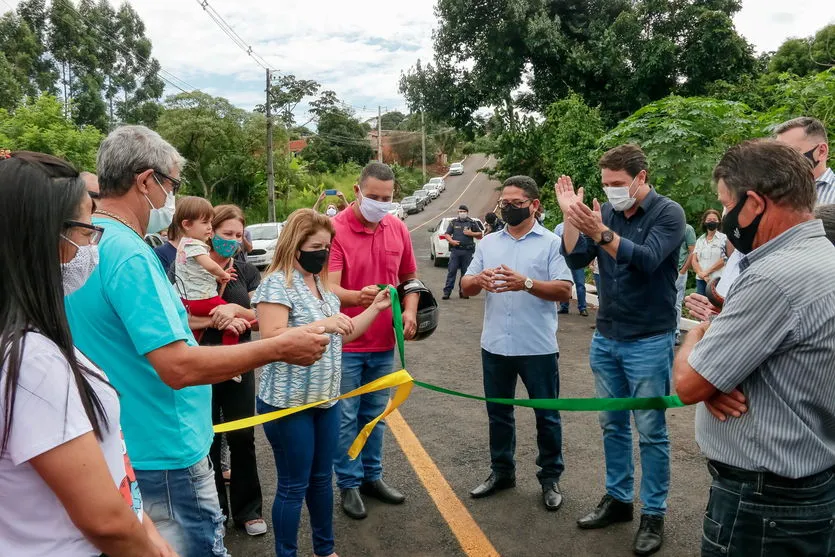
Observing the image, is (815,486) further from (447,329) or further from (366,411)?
(447,329)

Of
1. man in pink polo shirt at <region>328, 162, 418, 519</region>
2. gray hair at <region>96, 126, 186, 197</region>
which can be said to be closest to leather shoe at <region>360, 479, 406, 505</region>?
man in pink polo shirt at <region>328, 162, 418, 519</region>

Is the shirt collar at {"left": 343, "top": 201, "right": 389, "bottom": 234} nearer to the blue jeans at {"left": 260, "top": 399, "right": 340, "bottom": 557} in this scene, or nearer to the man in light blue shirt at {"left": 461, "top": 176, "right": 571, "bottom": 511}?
the man in light blue shirt at {"left": 461, "top": 176, "right": 571, "bottom": 511}

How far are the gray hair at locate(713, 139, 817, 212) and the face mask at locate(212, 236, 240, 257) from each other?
298 cm

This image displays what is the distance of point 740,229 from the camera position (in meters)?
2.23

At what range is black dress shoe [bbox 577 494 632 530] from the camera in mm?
3908

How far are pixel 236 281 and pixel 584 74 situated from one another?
2081 centimetres

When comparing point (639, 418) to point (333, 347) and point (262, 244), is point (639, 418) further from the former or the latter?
point (262, 244)

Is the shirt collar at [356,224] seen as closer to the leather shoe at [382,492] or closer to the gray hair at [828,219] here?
the leather shoe at [382,492]

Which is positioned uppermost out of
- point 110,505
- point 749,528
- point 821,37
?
point 821,37

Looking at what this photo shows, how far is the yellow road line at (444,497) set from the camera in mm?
3742

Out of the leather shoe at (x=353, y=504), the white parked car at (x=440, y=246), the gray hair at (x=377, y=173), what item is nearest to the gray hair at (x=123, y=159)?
the gray hair at (x=377, y=173)

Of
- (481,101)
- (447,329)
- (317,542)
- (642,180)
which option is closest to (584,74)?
(481,101)

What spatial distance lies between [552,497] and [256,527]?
1936mm

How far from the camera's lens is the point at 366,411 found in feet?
14.9
